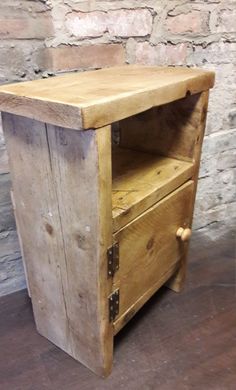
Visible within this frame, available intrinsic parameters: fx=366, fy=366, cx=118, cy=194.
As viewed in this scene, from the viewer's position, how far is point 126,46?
3.49 ft

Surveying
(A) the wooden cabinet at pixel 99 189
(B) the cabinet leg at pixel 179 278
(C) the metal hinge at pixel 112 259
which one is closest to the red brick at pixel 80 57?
(A) the wooden cabinet at pixel 99 189

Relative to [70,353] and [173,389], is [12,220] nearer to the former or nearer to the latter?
[70,353]

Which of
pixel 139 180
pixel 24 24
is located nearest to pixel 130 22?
pixel 24 24

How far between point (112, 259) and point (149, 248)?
0.16 meters

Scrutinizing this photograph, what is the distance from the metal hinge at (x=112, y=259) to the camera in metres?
0.74

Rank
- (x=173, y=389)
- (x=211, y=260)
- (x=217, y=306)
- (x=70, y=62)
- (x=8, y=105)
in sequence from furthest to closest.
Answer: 1. (x=211, y=260)
2. (x=217, y=306)
3. (x=70, y=62)
4. (x=173, y=389)
5. (x=8, y=105)

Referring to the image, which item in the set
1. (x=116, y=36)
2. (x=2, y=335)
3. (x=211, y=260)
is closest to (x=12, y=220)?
(x=2, y=335)

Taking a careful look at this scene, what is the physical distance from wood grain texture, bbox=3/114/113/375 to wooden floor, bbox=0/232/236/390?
0.16ft

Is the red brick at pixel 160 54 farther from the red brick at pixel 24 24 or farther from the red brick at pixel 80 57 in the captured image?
the red brick at pixel 24 24

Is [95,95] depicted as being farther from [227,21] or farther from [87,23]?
[227,21]

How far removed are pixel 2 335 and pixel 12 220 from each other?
0.32m

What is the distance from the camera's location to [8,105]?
68 cm

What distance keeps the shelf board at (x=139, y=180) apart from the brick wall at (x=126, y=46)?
291 millimetres

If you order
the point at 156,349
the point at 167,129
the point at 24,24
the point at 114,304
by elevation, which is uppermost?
the point at 24,24
